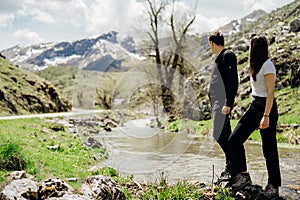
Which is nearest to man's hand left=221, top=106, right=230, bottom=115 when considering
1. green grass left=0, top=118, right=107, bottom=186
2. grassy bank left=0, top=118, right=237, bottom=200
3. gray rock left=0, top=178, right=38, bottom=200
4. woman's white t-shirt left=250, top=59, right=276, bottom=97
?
woman's white t-shirt left=250, top=59, right=276, bottom=97

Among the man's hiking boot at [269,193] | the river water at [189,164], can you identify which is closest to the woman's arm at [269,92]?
the man's hiking boot at [269,193]

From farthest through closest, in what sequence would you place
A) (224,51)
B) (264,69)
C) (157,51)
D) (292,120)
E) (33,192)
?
(157,51), (292,120), (224,51), (264,69), (33,192)

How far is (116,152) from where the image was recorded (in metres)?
13.6

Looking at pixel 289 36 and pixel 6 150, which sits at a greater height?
pixel 289 36

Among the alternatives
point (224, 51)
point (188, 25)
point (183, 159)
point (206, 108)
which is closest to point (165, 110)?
point (206, 108)

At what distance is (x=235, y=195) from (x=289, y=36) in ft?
85.2

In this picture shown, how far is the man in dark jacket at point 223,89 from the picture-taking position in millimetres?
6258

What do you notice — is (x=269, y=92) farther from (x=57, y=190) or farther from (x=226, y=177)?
(x=57, y=190)

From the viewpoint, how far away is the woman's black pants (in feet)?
19.1

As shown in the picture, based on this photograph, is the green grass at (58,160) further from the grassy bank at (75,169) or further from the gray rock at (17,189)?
the gray rock at (17,189)

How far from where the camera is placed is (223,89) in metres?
6.41

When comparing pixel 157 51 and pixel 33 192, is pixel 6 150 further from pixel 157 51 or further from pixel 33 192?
pixel 157 51

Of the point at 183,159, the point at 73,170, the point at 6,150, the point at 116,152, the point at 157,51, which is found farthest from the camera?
the point at 157,51

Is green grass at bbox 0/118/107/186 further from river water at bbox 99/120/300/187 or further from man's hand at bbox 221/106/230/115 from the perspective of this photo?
man's hand at bbox 221/106/230/115
